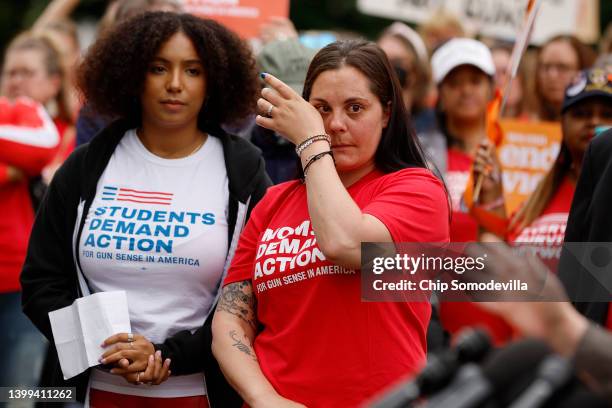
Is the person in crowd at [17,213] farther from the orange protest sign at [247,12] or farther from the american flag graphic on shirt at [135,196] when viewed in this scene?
the american flag graphic on shirt at [135,196]

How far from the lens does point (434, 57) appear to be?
22.0 ft

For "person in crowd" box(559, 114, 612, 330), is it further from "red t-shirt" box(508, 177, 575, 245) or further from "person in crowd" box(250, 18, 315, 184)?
"person in crowd" box(250, 18, 315, 184)

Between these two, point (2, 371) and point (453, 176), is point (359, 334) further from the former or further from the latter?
point (2, 371)

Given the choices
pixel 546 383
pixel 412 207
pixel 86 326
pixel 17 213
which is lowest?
pixel 17 213

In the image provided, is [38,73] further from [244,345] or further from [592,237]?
[592,237]

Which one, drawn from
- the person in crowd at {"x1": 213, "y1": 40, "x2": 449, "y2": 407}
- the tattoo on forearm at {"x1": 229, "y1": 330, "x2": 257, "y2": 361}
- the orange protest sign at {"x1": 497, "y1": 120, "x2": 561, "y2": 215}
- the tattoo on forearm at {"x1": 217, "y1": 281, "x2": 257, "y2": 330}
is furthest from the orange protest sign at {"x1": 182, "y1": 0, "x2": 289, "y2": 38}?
the tattoo on forearm at {"x1": 229, "y1": 330, "x2": 257, "y2": 361}

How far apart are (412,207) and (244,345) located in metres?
0.74

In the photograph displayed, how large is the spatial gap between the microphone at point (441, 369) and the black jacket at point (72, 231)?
2.06m

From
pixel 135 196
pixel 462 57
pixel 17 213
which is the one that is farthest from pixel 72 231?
pixel 462 57

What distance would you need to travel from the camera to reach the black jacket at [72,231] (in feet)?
13.1

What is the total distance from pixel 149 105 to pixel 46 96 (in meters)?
3.00

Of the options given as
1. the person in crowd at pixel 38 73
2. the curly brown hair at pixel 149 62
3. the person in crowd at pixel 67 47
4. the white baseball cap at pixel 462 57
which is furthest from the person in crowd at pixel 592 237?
the person in crowd at pixel 38 73

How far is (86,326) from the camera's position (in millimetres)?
3906

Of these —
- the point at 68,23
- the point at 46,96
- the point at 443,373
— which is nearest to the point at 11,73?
the point at 46,96
